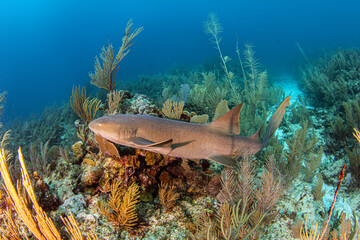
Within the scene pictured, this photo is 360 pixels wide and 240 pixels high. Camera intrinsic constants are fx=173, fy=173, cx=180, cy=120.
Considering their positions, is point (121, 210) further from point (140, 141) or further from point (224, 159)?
point (224, 159)

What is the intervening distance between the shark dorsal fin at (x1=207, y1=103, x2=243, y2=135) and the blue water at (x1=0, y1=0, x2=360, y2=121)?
72.5 m

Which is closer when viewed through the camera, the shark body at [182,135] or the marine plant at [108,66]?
the shark body at [182,135]

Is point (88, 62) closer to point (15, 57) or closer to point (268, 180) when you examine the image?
point (15, 57)

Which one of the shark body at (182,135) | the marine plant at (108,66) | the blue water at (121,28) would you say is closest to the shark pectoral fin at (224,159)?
the shark body at (182,135)

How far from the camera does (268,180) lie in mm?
2736

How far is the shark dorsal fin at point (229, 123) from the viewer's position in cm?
283

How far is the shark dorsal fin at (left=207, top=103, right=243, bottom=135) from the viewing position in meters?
2.83

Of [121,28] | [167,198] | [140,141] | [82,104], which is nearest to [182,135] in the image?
[140,141]

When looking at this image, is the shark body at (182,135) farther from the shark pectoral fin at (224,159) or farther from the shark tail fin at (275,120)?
the shark tail fin at (275,120)

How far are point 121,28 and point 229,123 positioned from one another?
168 metres

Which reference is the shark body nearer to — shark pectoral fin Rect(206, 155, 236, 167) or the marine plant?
shark pectoral fin Rect(206, 155, 236, 167)

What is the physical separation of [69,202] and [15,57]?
132268mm

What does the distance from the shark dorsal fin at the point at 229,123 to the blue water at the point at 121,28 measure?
72.5 metres

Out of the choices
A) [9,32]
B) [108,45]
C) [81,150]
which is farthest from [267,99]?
[9,32]
